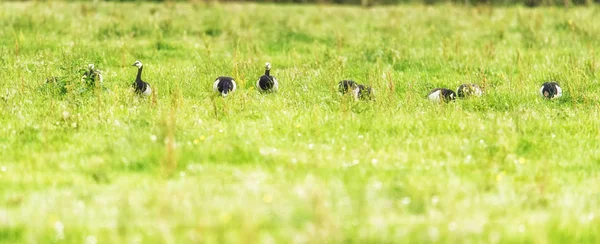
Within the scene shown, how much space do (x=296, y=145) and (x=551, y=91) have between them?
4434mm

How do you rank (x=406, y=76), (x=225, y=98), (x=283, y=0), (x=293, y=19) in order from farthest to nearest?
1. (x=283, y=0)
2. (x=293, y=19)
3. (x=406, y=76)
4. (x=225, y=98)

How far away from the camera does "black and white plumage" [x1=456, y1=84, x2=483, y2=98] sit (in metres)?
10.8

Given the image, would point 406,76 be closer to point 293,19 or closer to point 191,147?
point 191,147

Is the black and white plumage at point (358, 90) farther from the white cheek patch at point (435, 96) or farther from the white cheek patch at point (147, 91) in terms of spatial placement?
the white cheek patch at point (147, 91)

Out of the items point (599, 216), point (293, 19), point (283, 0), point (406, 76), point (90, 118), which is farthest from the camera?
point (283, 0)

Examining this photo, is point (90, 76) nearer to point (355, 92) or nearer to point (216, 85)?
point (216, 85)

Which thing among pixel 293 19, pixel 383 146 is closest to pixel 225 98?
pixel 383 146

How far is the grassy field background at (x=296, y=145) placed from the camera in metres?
5.88

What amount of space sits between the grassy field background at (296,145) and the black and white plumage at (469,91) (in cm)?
18

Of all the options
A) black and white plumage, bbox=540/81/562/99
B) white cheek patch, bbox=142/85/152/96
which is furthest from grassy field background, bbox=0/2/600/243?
white cheek patch, bbox=142/85/152/96

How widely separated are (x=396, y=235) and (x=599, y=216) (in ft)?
6.10

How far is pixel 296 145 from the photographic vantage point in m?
8.41

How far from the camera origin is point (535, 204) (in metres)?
6.56

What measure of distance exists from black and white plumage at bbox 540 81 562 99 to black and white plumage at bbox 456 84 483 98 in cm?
90
